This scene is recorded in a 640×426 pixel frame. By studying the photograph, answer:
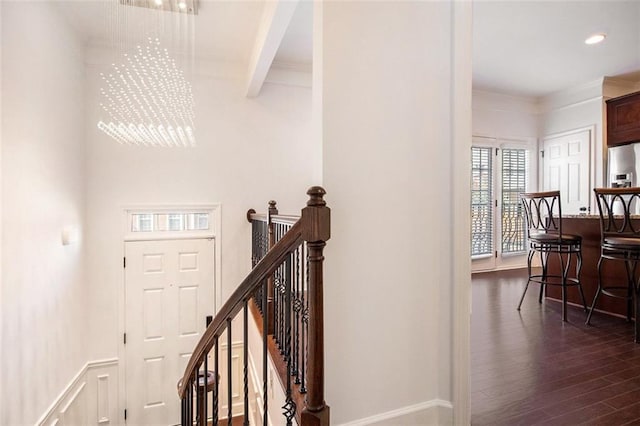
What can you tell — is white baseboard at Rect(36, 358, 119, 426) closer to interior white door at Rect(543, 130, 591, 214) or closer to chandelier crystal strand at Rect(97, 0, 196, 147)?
chandelier crystal strand at Rect(97, 0, 196, 147)

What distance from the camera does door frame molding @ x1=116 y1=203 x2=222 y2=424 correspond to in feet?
11.5

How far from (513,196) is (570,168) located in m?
0.93

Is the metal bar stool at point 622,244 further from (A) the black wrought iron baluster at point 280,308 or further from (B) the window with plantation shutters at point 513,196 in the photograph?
(A) the black wrought iron baluster at point 280,308

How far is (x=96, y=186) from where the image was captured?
3.44 metres

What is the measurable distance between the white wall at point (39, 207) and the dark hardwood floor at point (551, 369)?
2.99m

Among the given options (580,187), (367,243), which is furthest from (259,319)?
(580,187)

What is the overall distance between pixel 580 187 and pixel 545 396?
4.78 meters

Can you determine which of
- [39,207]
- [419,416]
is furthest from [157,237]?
[419,416]

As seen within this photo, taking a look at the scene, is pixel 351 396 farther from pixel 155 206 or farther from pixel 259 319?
pixel 155 206

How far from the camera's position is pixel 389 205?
167 centimetres

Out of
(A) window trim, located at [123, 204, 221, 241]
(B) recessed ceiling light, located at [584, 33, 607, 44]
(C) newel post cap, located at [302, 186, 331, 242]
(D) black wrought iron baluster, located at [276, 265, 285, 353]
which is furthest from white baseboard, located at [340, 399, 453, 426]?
(B) recessed ceiling light, located at [584, 33, 607, 44]

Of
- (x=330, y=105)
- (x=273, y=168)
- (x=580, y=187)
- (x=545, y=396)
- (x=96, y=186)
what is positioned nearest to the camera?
(x=330, y=105)

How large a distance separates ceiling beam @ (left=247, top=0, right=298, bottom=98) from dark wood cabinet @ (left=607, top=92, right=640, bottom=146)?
5.01 metres

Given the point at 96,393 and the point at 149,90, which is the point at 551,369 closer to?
the point at 96,393
